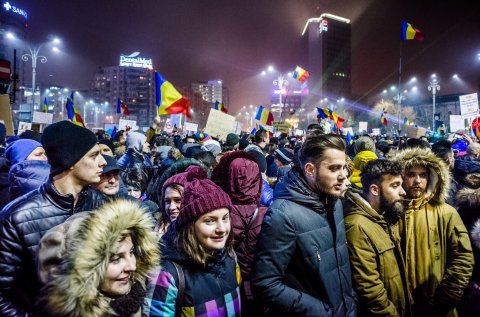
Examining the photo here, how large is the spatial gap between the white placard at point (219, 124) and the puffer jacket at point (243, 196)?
502cm

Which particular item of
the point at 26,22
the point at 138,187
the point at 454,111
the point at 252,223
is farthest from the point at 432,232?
the point at 26,22

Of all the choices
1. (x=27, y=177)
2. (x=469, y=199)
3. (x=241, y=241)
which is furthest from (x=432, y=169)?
(x=27, y=177)

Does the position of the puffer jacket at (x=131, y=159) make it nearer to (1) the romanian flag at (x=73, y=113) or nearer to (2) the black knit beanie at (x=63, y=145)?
(2) the black knit beanie at (x=63, y=145)

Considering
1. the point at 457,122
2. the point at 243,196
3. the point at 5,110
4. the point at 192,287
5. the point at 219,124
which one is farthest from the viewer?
the point at 457,122

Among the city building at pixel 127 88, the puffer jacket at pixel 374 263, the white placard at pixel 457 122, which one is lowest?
the puffer jacket at pixel 374 263

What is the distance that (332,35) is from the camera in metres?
174

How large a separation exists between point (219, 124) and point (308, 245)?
6.60 metres

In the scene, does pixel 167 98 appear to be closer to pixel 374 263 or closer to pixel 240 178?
pixel 240 178

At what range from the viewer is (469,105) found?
37.2 feet

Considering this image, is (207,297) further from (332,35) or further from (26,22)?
(332,35)

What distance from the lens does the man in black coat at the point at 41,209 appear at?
227 cm

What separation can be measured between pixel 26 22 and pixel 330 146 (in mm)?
122535

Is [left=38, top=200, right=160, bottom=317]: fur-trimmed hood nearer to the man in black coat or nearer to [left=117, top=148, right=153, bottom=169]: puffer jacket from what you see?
the man in black coat

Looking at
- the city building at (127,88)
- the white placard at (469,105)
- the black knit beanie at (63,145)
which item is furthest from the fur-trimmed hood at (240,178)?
the city building at (127,88)
